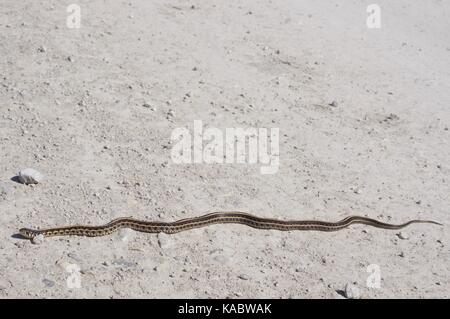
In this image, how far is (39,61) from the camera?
12172 millimetres

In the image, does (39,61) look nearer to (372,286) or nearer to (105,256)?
(105,256)

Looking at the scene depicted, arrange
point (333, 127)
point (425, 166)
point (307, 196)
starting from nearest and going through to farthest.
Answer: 1. point (307, 196)
2. point (425, 166)
3. point (333, 127)

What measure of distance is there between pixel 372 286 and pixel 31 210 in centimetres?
474

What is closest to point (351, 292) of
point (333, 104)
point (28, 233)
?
point (28, 233)

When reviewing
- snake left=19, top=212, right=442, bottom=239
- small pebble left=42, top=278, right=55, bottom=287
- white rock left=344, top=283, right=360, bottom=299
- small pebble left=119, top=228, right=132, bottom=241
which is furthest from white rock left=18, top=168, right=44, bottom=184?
white rock left=344, top=283, right=360, bottom=299

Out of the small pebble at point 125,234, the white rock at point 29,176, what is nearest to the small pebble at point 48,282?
the small pebble at point 125,234

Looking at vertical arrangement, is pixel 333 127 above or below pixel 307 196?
above

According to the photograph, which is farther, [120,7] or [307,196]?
[120,7]

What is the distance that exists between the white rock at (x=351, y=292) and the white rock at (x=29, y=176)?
4651mm

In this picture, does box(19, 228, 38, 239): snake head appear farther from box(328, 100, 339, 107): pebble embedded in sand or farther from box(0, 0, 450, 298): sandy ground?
box(328, 100, 339, 107): pebble embedded in sand

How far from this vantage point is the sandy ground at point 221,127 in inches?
310
